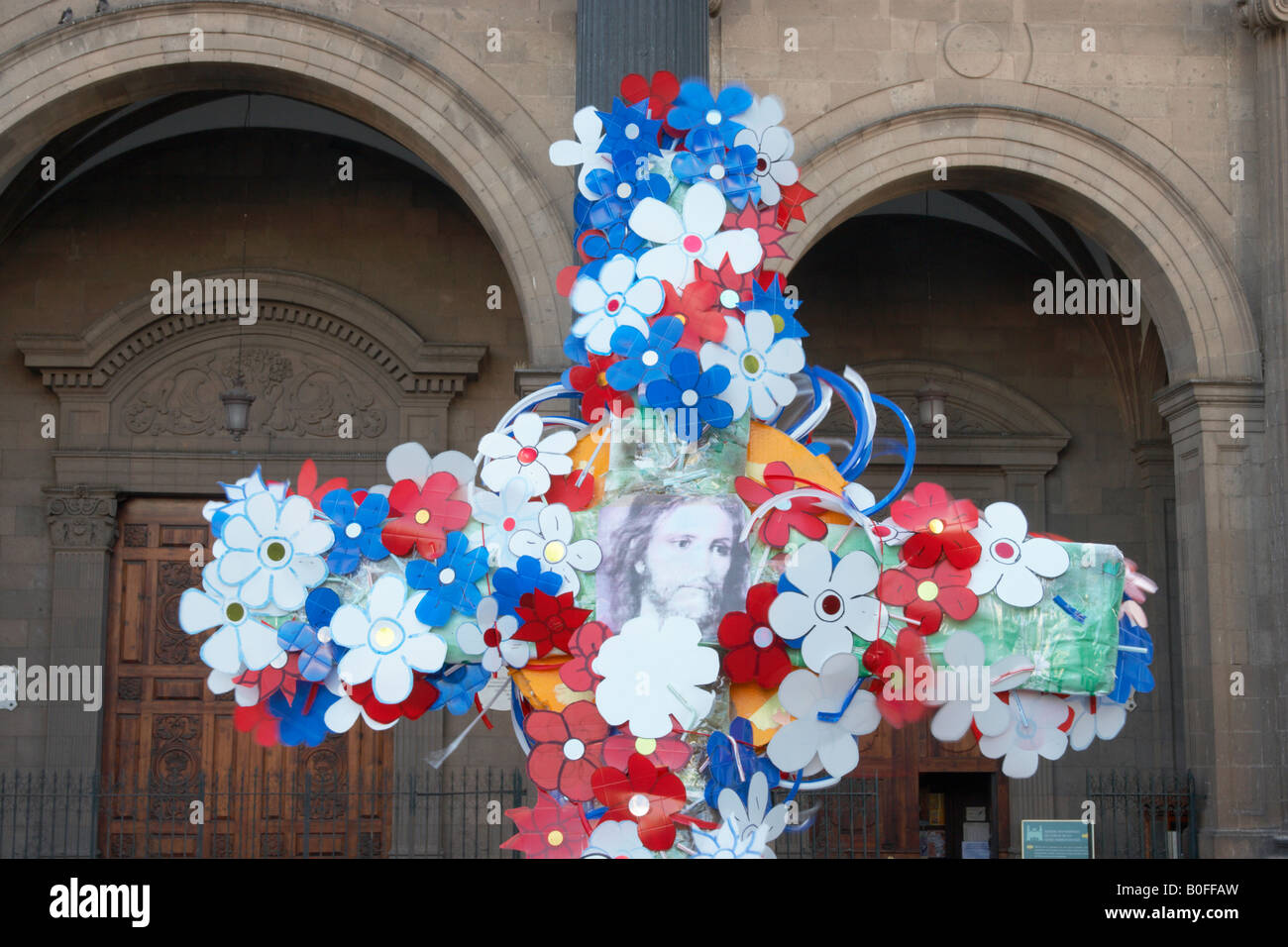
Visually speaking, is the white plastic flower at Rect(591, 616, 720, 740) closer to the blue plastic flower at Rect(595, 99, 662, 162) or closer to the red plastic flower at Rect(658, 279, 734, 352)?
the red plastic flower at Rect(658, 279, 734, 352)

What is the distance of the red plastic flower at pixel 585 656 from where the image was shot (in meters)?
5.60

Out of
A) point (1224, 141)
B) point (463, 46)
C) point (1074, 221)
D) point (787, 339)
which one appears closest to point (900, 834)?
point (1074, 221)

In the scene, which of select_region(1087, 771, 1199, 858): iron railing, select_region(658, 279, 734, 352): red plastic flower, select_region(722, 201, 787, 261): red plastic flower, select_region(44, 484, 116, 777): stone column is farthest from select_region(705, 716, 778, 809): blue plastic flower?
select_region(44, 484, 116, 777): stone column

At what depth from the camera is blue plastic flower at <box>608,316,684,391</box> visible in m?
5.85

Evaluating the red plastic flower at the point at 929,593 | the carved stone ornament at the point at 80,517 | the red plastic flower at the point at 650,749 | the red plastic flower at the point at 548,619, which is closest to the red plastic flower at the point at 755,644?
the red plastic flower at the point at 650,749

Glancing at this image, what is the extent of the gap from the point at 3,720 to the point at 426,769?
3.84m

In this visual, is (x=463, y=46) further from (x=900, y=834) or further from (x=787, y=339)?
(x=900, y=834)

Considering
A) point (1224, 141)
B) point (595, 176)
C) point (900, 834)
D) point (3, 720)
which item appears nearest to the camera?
point (595, 176)

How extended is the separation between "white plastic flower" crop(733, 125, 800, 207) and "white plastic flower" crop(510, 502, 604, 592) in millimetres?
1623

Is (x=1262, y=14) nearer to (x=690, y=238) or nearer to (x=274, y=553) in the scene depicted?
(x=690, y=238)

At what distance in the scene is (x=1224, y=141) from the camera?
39.2 feet

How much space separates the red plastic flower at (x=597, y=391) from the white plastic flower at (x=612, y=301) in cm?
8

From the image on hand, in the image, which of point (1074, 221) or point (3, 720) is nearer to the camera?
point (1074, 221)

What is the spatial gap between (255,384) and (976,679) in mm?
10396
